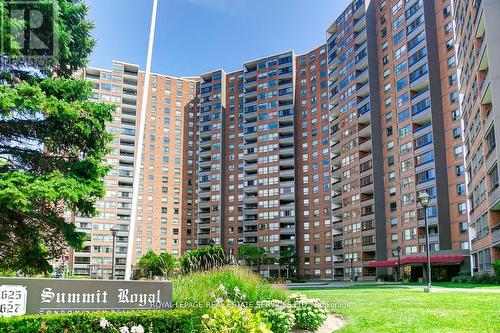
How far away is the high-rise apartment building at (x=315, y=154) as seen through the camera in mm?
73125

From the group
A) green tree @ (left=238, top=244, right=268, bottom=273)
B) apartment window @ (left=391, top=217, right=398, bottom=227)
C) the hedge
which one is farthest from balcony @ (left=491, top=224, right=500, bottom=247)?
green tree @ (left=238, top=244, right=268, bottom=273)

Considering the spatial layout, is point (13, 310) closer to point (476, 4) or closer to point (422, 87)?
point (476, 4)

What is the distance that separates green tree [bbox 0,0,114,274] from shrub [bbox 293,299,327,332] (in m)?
8.86

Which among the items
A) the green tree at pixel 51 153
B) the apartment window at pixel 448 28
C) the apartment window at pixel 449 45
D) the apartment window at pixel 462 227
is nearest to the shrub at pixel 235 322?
the green tree at pixel 51 153

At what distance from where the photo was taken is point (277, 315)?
12664mm

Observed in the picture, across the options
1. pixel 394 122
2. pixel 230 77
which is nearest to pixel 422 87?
pixel 394 122

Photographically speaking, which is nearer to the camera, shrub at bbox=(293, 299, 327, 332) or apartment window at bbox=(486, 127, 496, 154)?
shrub at bbox=(293, 299, 327, 332)

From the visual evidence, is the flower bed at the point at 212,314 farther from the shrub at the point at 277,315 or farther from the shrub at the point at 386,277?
the shrub at the point at 386,277

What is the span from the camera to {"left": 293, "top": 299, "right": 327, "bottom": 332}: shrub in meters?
13.2

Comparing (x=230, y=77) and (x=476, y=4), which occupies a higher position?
(x=230, y=77)

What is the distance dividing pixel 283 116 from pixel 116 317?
10929 centimetres

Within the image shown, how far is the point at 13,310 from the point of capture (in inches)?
375

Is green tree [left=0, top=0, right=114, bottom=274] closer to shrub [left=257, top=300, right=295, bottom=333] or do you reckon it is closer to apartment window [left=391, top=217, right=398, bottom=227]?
shrub [left=257, top=300, right=295, bottom=333]

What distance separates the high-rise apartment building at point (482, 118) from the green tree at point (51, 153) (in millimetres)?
33387
